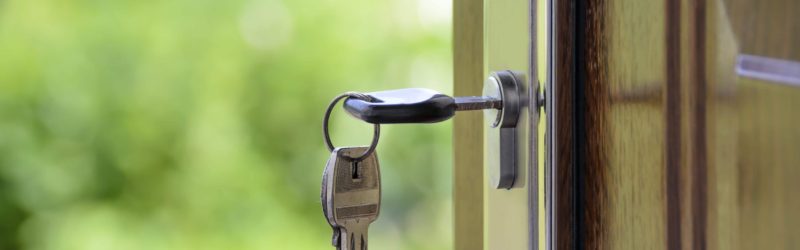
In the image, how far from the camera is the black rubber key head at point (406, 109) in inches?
17.9

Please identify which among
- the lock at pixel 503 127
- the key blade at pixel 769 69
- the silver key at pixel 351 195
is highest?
the key blade at pixel 769 69

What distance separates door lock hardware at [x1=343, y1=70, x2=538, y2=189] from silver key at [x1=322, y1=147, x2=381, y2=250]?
1.4 inches

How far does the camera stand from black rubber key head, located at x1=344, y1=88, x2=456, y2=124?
1.49ft

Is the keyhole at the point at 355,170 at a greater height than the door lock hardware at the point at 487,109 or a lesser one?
lesser

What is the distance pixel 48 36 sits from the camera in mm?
1232

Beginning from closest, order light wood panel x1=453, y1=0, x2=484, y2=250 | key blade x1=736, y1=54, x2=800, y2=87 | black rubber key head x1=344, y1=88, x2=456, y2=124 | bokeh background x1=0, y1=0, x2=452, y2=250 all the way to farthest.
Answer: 1. key blade x1=736, y1=54, x2=800, y2=87
2. black rubber key head x1=344, y1=88, x2=456, y2=124
3. light wood panel x1=453, y1=0, x2=484, y2=250
4. bokeh background x1=0, y1=0, x2=452, y2=250

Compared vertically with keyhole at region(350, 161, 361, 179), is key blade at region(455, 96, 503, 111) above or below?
above

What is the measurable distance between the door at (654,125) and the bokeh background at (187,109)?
0.75 m

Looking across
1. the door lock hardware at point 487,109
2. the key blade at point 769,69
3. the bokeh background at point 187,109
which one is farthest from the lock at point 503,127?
the bokeh background at point 187,109

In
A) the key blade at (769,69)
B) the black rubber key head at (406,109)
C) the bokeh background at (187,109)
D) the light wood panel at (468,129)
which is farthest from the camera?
the bokeh background at (187,109)

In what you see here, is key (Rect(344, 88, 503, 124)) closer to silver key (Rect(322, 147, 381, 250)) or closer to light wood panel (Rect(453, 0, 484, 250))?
silver key (Rect(322, 147, 381, 250))

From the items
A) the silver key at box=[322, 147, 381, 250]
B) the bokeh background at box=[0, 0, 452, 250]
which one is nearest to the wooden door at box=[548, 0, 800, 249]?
the silver key at box=[322, 147, 381, 250]

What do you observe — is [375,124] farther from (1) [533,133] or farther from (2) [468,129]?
(2) [468,129]

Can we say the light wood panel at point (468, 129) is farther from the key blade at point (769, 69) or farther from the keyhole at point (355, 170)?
the key blade at point (769, 69)
